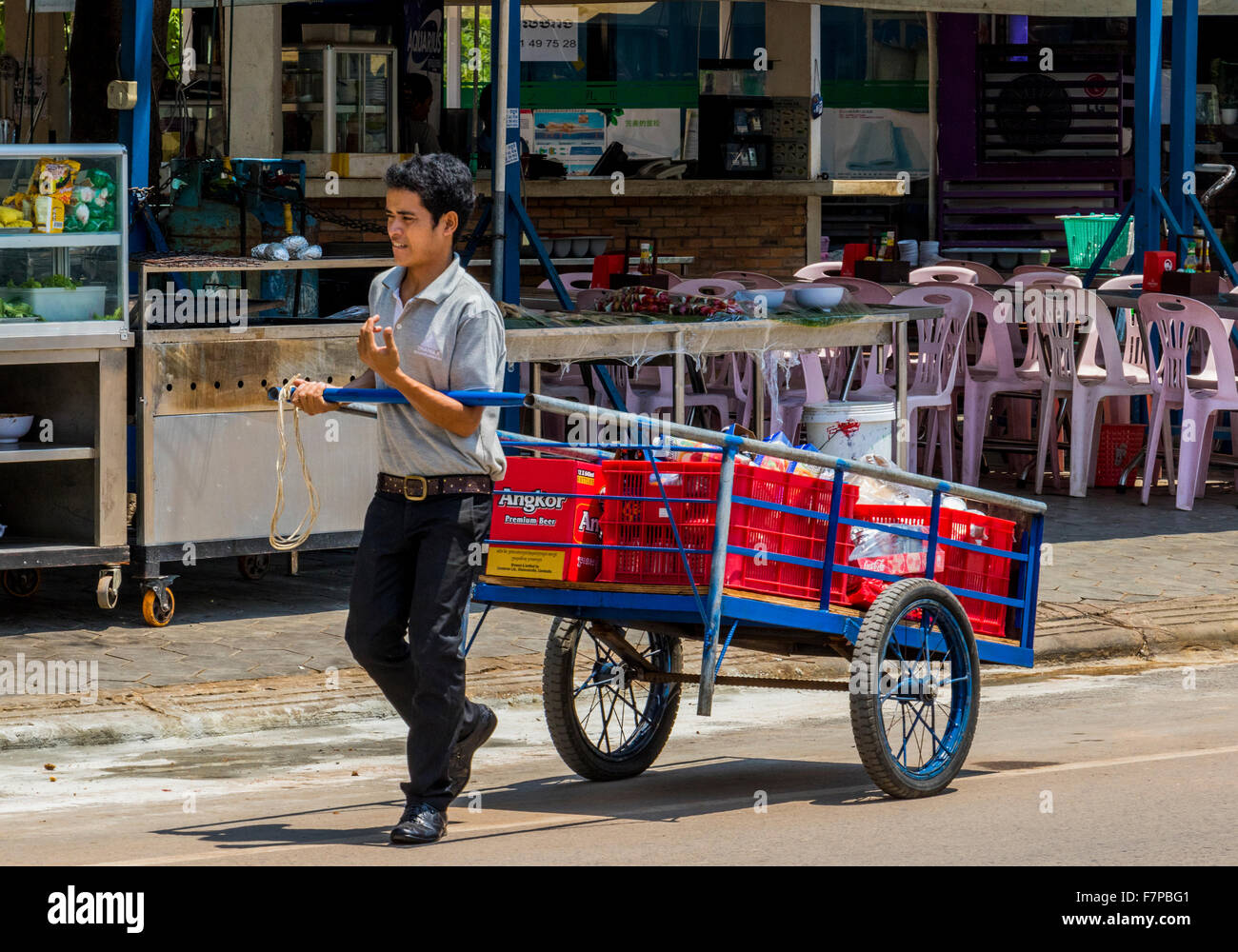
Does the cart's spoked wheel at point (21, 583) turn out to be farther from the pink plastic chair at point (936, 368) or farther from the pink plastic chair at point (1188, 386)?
the pink plastic chair at point (1188, 386)

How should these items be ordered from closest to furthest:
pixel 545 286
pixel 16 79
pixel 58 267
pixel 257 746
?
pixel 257 746 < pixel 58 267 < pixel 545 286 < pixel 16 79

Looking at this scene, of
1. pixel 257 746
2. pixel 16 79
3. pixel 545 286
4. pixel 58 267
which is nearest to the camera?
pixel 257 746

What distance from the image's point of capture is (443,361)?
5508mm

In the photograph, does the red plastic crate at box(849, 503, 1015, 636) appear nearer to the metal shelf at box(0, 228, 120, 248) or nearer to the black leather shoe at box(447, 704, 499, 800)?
the black leather shoe at box(447, 704, 499, 800)

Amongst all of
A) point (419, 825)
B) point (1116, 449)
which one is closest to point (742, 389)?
point (1116, 449)

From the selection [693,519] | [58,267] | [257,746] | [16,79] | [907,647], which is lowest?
[257,746]

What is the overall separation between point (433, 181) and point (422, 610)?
3.96ft

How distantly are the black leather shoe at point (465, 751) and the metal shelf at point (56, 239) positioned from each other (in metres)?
3.94

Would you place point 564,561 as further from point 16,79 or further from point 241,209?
point 16,79

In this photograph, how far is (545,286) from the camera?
57.0ft

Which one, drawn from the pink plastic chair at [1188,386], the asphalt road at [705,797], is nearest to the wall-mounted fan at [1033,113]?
the pink plastic chair at [1188,386]

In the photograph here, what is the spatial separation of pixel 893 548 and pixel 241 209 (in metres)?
7.32

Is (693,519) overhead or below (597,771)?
overhead

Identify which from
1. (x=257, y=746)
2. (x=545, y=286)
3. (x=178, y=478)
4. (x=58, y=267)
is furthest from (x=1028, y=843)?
(x=545, y=286)
